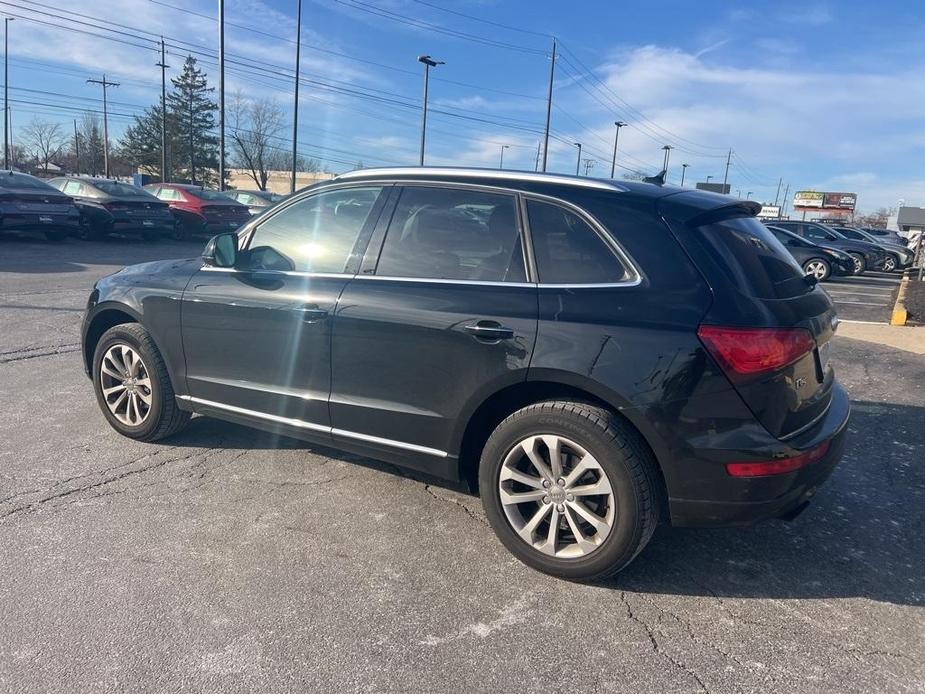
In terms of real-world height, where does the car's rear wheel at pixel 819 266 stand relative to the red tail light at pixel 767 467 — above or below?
above

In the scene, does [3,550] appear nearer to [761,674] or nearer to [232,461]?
[232,461]

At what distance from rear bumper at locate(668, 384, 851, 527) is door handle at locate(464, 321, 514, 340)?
0.98 m

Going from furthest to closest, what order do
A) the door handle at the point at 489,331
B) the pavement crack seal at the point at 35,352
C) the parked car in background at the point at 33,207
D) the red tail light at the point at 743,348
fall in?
1. the parked car in background at the point at 33,207
2. the pavement crack seal at the point at 35,352
3. the door handle at the point at 489,331
4. the red tail light at the point at 743,348

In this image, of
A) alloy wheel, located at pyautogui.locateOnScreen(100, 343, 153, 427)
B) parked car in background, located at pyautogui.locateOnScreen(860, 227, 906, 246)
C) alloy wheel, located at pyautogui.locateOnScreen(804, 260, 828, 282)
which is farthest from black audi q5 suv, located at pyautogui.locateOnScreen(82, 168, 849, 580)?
parked car in background, located at pyautogui.locateOnScreen(860, 227, 906, 246)

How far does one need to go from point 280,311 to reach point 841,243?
22.8 metres

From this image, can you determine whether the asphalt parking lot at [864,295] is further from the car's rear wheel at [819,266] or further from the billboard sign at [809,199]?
the billboard sign at [809,199]

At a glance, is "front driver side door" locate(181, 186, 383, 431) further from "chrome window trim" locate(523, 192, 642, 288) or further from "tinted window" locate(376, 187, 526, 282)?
"chrome window trim" locate(523, 192, 642, 288)

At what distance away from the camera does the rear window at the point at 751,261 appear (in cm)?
284

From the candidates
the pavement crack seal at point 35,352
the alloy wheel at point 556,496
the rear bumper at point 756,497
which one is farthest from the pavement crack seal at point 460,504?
the pavement crack seal at point 35,352

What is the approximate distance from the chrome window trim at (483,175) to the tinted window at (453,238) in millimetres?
98

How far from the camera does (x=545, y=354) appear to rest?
2932 millimetres

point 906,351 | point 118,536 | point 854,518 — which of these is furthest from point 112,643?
point 906,351

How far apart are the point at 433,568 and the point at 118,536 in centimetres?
151

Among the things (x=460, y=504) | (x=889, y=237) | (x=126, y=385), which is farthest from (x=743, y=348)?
(x=889, y=237)
